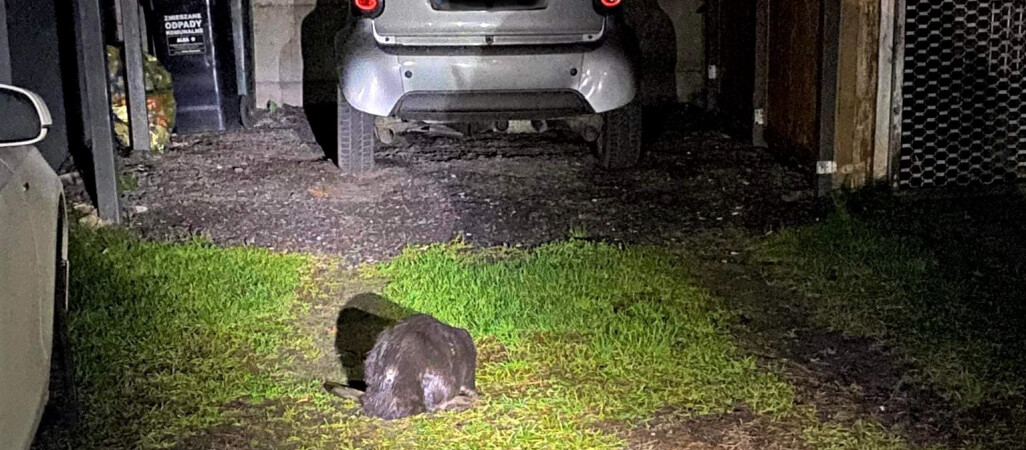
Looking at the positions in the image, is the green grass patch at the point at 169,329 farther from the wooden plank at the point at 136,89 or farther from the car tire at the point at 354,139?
the wooden plank at the point at 136,89

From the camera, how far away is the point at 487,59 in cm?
651

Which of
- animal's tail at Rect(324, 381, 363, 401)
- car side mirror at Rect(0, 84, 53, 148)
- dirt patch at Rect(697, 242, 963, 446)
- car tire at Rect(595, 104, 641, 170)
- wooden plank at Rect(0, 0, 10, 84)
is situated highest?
car side mirror at Rect(0, 84, 53, 148)

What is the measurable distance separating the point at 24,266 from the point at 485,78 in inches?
153

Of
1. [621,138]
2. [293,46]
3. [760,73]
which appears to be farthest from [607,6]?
[293,46]

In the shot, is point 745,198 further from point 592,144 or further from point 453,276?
point 453,276

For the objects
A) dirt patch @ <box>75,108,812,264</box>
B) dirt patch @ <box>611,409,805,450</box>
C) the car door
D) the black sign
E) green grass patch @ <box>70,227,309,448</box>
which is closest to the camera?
the car door

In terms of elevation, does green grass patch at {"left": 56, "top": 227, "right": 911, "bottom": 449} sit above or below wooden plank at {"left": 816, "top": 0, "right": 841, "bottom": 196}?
below

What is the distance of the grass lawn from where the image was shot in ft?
12.5

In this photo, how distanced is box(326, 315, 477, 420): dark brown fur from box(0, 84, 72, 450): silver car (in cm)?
99

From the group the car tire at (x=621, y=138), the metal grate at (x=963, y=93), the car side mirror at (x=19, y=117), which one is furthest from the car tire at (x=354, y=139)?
the car side mirror at (x=19, y=117)

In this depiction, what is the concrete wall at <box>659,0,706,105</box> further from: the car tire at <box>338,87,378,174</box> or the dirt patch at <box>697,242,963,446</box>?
the dirt patch at <box>697,242,963,446</box>

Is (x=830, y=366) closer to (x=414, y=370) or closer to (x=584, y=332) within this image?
(x=584, y=332)

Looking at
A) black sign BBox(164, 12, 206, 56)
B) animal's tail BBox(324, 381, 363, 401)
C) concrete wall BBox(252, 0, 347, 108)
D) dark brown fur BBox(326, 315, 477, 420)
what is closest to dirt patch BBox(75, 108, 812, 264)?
black sign BBox(164, 12, 206, 56)

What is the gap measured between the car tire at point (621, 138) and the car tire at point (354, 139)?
1379 millimetres
